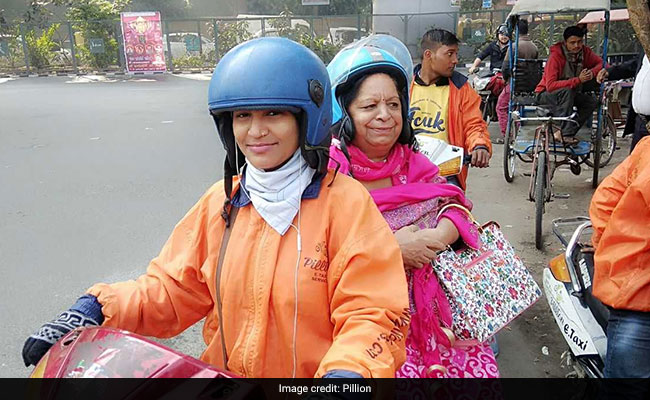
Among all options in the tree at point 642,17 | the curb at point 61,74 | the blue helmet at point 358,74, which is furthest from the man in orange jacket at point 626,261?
the curb at point 61,74

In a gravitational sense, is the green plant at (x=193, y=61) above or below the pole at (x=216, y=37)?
below

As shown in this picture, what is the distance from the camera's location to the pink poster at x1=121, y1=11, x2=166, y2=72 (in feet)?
71.2

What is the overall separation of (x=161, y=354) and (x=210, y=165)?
692 cm

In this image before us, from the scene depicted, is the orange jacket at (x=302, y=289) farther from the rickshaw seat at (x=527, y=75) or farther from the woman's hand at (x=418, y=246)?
the rickshaw seat at (x=527, y=75)

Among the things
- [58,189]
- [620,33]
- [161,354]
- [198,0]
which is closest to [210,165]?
[58,189]

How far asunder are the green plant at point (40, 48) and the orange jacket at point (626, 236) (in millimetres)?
24354

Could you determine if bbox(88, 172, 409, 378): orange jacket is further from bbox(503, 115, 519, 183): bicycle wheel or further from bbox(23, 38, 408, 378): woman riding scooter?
bbox(503, 115, 519, 183): bicycle wheel

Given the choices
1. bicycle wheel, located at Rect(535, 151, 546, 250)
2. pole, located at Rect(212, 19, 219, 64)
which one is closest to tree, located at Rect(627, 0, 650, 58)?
bicycle wheel, located at Rect(535, 151, 546, 250)

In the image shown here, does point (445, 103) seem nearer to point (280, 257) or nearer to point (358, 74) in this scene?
point (358, 74)

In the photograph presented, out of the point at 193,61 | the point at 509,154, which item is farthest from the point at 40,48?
the point at 509,154

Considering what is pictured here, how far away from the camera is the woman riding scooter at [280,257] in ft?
5.00

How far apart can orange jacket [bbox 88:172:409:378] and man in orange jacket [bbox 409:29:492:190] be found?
2.43 m

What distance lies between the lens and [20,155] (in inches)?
344

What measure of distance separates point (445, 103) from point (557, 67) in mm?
3105
